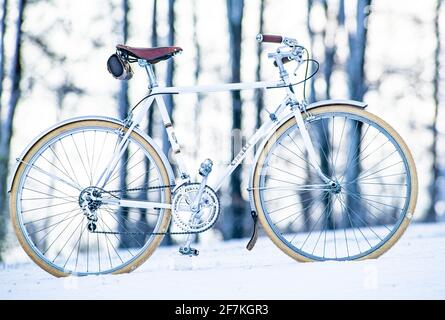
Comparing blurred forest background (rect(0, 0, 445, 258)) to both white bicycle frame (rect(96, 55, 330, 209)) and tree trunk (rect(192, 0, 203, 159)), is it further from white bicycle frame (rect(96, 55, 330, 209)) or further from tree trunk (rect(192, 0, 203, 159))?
white bicycle frame (rect(96, 55, 330, 209))

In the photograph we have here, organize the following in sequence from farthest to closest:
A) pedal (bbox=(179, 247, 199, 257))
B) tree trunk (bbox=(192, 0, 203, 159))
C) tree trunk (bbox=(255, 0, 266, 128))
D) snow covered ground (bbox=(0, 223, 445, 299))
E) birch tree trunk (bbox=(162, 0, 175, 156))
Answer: tree trunk (bbox=(192, 0, 203, 159)), tree trunk (bbox=(255, 0, 266, 128)), birch tree trunk (bbox=(162, 0, 175, 156)), pedal (bbox=(179, 247, 199, 257)), snow covered ground (bbox=(0, 223, 445, 299))

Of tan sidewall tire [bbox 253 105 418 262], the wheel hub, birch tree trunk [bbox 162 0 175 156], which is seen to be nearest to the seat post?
tan sidewall tire [bbox 253 105 418 262]

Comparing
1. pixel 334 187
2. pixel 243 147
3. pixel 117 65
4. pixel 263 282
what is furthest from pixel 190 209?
pixel 117 65

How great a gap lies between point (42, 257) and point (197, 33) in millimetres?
9015

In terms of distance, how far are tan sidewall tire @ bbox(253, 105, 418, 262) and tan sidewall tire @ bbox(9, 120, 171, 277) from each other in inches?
18.7

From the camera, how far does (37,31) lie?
884cm

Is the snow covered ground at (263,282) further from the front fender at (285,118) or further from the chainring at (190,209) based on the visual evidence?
the front fender at (285,118)

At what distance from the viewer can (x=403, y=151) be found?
2.69 metres

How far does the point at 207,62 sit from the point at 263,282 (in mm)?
10283

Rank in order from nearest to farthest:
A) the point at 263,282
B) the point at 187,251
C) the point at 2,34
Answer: the point at 263,282 < the point at 187,251 < the point at 2,34

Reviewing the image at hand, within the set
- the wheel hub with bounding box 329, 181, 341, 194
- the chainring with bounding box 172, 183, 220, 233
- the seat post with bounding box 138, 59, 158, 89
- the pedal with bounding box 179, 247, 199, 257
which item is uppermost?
the seat post with bounding box 138, 59, 158, 89

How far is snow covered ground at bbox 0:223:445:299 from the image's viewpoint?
6.74ft

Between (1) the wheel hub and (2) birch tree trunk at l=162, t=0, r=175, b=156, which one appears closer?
(1) the wheel hub

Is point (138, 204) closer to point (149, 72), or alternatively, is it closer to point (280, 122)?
point (149, 72)
